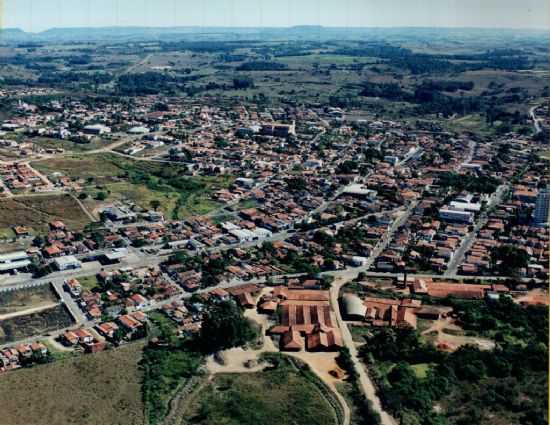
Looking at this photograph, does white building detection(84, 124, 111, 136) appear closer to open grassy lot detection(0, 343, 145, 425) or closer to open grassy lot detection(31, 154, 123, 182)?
open grassy lot detection(31, 154, 123, 182)

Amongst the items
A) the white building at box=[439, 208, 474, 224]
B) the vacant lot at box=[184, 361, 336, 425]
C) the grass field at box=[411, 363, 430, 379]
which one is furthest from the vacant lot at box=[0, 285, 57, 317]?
the white building at box=[439, 208, 474, 224]

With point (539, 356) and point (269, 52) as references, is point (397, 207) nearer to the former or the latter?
point (539, 356)

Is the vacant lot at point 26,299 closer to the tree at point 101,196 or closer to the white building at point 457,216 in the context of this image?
the tree at point 101,196

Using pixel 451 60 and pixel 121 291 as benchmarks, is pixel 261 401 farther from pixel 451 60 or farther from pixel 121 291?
pixel 451 60

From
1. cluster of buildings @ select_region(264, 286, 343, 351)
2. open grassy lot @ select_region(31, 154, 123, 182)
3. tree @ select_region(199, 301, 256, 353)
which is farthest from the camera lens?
open grassy lot @ select_region(31, 154, 123, 182)

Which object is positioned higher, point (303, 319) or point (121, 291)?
point (303, 319)

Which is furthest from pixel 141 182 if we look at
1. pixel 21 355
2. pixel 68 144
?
pixel 21 355
